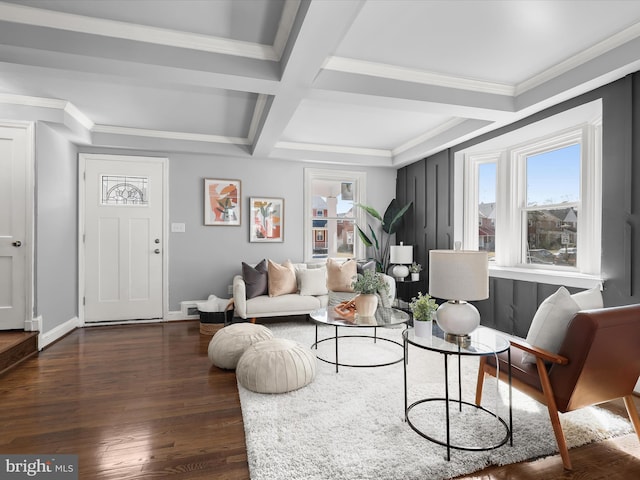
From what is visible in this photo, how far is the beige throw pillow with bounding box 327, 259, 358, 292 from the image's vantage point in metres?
4.69

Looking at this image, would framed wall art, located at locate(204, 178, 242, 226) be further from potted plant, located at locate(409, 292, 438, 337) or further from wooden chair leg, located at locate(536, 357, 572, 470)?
wooden chair leg, located at locate(536, 357, 572, 470)

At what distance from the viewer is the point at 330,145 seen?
5270 millimetres

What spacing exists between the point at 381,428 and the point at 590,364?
43.3 inches

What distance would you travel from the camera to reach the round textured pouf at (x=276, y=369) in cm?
249

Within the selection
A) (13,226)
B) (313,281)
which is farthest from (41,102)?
(313,281)

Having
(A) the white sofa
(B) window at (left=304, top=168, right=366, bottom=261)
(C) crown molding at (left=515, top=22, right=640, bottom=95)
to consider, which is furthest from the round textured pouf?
(C) crown molding at (left=515, top=22, right=640, bottom=95)

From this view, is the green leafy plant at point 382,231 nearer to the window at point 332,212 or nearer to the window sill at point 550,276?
the window at point 332,212

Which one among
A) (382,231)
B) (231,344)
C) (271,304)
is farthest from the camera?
(382,231)

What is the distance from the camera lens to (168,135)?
183 inches

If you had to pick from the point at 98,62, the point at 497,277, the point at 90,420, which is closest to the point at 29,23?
the point at 98,62

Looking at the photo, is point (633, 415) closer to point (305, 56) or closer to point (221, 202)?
point (305, 56)

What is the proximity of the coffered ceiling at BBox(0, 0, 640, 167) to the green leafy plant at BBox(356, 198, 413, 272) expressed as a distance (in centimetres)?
178

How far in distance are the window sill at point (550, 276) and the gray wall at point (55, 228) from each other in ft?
15.6

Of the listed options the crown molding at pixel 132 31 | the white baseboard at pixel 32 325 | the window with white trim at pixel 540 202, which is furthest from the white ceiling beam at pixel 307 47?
the white baseboard at pixel 32 325
